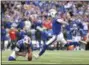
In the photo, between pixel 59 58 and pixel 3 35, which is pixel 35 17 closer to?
pixel 3 35

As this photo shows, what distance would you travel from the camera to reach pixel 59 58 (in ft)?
25.2

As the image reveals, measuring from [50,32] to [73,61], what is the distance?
1.64m

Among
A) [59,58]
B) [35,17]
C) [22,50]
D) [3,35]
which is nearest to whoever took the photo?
[22,50]

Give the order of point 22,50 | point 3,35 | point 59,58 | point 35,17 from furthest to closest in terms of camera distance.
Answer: point 35,17 < point 3,35 < point 59,58 < point 22,50

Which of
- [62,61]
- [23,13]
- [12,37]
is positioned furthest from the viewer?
[23,13]

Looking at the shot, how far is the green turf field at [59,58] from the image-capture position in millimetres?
6983

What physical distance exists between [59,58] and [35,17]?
1.78 m

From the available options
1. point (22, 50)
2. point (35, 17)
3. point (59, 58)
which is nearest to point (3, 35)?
point (35, 17)

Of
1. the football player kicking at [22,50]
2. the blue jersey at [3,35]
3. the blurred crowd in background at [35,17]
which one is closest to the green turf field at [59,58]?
the football player kicking at [22,50]

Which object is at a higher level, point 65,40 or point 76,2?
point 76,2

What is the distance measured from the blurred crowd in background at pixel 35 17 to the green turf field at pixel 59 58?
1.85 feet

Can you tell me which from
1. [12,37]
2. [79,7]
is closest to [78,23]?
[79,7]

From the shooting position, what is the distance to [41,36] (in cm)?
896

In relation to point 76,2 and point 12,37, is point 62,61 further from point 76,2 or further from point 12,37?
point 76,2
